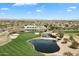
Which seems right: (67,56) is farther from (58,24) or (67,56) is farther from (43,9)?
(43,9)

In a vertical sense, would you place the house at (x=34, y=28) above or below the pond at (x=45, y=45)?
above

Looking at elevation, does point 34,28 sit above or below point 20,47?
above

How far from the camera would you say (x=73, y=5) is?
2908mm

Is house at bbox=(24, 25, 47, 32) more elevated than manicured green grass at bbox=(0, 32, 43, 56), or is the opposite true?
house at bbox=(24, 25, 47, 32)

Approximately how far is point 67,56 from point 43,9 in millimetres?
611

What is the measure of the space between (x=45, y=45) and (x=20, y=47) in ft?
0.96

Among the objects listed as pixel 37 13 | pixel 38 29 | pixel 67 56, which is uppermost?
pixel 37 13

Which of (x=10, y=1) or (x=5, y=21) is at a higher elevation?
(x=10, y=1)

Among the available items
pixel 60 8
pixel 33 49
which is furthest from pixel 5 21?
pixel 60 8

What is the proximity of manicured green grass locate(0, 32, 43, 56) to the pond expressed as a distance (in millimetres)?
53

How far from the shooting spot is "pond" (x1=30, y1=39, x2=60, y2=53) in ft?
9.73

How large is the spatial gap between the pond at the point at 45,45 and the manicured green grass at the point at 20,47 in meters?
0.05

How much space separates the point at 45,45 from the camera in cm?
297

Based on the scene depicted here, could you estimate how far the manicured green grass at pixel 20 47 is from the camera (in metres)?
2.94
